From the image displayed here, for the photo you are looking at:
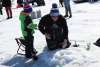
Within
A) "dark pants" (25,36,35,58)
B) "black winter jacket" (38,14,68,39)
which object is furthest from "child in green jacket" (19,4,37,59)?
"black winter jacket" (38,14,68,39)

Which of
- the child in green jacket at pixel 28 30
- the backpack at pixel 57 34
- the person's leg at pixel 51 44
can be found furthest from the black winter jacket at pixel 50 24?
the child in green jacket at pixel 28 30

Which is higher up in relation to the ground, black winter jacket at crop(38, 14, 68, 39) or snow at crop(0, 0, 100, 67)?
black winter jacket at crop(38, 14, 68, 39)

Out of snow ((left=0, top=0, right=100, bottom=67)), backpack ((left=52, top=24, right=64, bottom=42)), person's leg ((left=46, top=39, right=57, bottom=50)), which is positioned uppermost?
backpack ((left=52, top=24, right=64, bottom=42))

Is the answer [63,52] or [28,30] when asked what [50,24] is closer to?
[28,30]

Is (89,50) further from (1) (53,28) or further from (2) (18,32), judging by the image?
(2) (18,32)

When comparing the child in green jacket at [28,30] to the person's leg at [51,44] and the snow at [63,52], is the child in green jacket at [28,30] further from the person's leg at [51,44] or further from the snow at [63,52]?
the person's leg at [51,44]

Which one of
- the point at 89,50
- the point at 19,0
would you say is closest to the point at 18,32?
the point at 89,50

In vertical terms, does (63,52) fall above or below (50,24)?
below

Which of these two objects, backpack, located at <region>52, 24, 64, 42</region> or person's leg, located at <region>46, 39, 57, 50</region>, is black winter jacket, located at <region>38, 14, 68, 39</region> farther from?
person's leg, located at <region>46, 39, 57, 50</region>

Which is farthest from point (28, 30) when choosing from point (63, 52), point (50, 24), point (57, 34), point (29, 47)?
point (63, 52)

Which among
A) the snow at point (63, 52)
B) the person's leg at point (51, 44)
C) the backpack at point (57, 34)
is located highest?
the backpack at point (57, 34)

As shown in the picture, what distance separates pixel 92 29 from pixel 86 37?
181 cm

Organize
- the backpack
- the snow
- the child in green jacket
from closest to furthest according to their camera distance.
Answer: the snow, the child in green jacket, the backpack

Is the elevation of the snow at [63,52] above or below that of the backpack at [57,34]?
below
